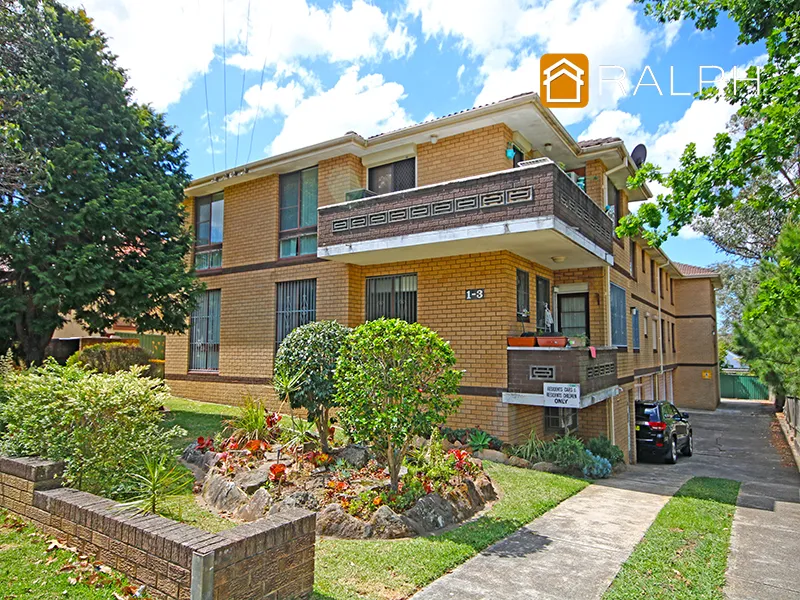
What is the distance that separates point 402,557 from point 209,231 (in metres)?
14.4

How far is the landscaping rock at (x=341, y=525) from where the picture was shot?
599cm

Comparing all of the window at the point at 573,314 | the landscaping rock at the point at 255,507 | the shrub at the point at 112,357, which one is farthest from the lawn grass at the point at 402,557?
the shrub at the point at 112,357

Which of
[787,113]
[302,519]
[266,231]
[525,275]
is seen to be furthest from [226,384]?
[787,113]

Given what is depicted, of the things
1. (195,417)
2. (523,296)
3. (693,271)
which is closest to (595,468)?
(523,296)

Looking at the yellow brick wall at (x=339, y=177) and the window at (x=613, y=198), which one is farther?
the window at (x=613, y=198)

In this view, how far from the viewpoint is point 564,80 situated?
11039mm

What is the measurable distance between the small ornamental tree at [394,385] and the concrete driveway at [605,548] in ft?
5.68

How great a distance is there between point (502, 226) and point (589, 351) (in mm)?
3428

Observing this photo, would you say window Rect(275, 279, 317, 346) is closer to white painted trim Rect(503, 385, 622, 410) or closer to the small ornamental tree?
white painted trim Rect(503, 385, 622, 410)

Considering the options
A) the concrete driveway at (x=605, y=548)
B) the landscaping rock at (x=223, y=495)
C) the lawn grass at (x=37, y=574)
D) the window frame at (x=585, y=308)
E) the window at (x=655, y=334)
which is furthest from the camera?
the window at (x=655, y=334)

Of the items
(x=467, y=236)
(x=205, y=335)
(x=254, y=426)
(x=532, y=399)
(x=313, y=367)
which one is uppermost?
(x=467, y=236)

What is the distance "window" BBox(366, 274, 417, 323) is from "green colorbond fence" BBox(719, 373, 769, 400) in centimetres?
3507

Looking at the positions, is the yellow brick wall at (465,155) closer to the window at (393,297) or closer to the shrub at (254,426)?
the window at (393,297)

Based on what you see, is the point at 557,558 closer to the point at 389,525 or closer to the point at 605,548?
the point at 605,548
